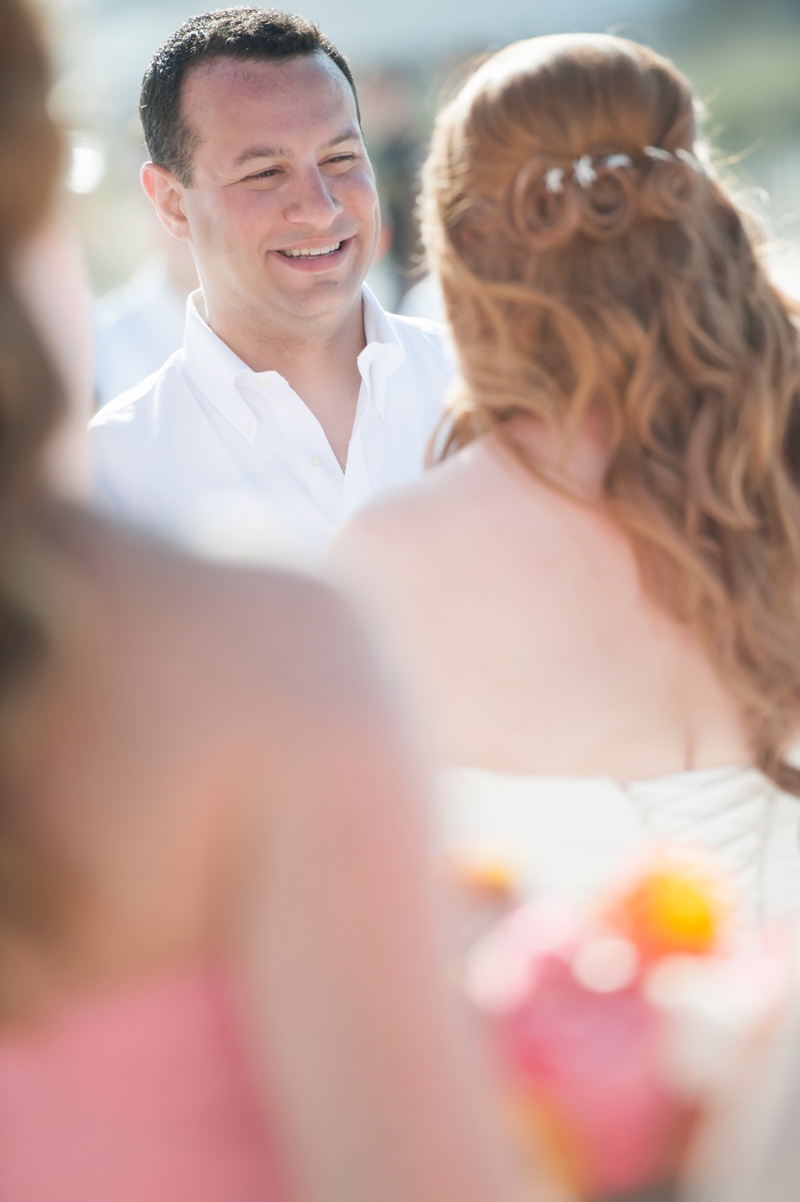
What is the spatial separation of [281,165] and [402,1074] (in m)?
2.67

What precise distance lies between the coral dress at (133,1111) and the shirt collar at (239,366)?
2.27m

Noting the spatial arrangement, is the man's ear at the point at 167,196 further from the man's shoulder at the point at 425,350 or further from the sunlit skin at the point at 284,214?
the man's shoulder at the point at 425,350

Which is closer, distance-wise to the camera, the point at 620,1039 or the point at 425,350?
the point at 620,1039

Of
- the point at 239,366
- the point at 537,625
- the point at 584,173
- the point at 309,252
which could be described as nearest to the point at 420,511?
the point at 537,625

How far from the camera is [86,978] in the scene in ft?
2.31

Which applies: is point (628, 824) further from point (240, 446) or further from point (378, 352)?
point (378, 352)

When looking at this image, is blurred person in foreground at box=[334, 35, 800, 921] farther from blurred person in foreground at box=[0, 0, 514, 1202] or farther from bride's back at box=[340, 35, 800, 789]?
blurred person in foreground at box=[0, 0, 514, 1202]

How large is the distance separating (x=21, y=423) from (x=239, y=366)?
2.30 meters

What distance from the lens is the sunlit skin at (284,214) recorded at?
9.46ft

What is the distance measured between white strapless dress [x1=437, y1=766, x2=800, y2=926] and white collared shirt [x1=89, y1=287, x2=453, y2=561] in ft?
3.38

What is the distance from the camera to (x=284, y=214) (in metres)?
2.95

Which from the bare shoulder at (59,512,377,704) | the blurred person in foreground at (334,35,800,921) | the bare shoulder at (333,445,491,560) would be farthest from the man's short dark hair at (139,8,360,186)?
the bare shoulder at (59,512,377,704)

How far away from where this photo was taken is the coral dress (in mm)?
729

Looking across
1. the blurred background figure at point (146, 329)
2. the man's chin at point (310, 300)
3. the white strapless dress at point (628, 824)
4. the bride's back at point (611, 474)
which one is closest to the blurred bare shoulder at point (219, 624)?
the bride's back at point (611, 474)
